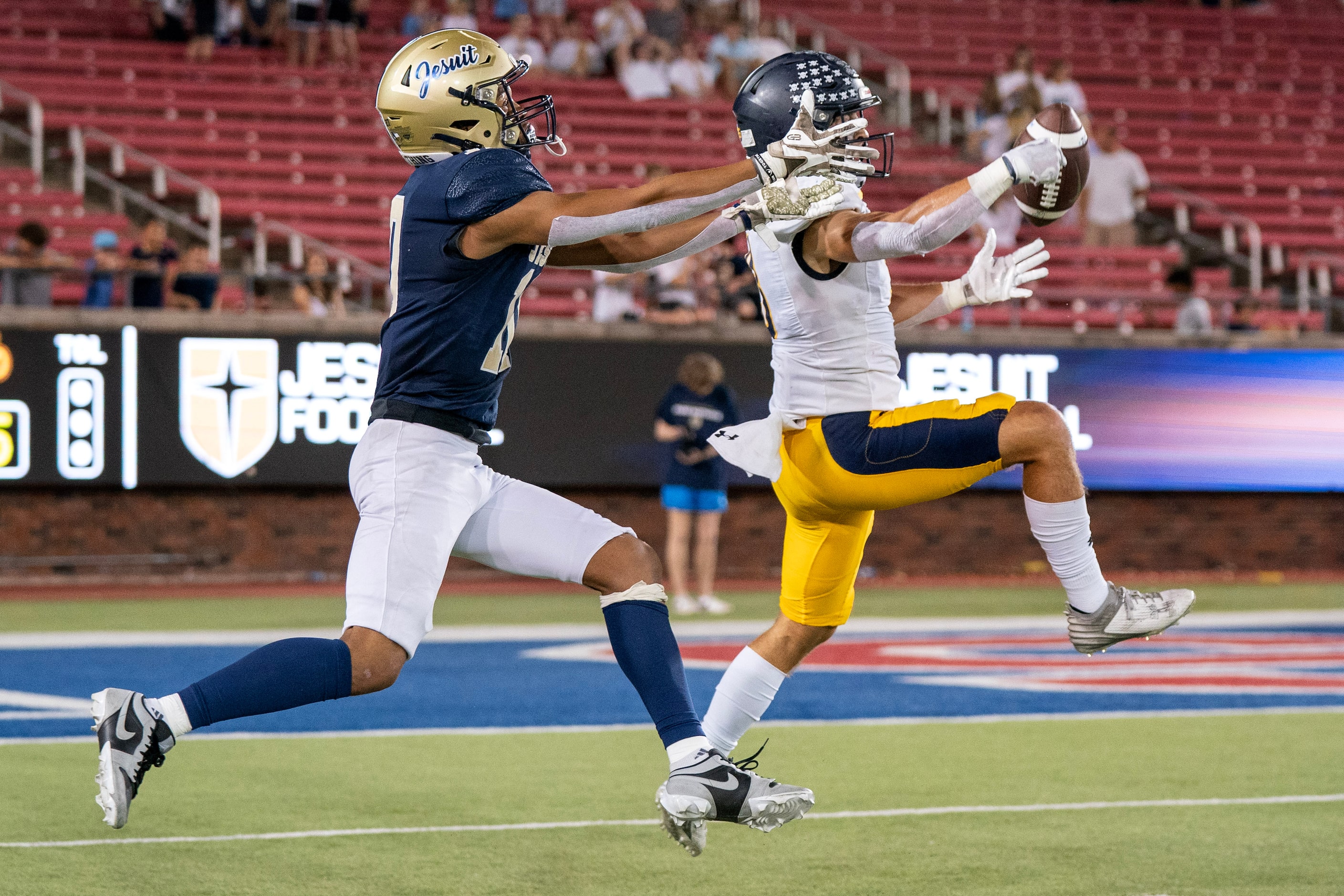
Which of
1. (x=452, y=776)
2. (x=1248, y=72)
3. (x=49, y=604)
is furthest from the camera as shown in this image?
(x=1248, y=72)

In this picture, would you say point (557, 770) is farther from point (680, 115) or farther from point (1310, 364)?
point (680, 115)

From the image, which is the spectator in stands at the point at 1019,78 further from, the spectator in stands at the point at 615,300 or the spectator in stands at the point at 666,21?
the spectator in stands at the point at 615,300

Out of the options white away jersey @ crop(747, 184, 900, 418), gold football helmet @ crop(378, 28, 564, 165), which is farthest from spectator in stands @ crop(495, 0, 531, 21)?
gold football helmet @ crop(378, 28, 564, 165)

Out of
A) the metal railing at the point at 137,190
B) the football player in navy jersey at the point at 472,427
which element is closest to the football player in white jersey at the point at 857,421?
the football player in navy jersey at the point at 472,427

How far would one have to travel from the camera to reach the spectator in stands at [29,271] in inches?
517

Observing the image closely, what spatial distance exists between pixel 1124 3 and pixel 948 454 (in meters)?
20.1

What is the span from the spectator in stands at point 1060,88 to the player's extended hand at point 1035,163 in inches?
549

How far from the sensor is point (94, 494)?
13430 millimetres

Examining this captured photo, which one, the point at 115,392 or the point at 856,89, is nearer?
the point at 856,89

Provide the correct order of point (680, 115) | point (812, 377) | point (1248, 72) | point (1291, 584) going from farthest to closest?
point (1248, 72) < point (680, 115) < point (1291, 584) < point (812, 377)

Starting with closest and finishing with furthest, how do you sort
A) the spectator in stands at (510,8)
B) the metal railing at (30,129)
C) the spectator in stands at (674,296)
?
the spectator in stands at (674,296), the metal railing at (30,129), the spectator in stands at (510,8)

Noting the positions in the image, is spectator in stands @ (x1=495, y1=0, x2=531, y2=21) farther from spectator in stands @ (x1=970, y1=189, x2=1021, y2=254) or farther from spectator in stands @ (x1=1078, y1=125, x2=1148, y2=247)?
spectator in stands @ (x1=1078, y1=125, x2=1148, y2=247)

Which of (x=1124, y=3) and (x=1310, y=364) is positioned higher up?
(x=1124, y=3)

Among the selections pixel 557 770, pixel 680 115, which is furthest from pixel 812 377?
pixel 680 115
